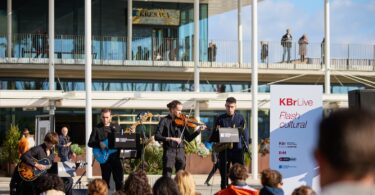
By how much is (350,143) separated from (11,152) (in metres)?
27.4

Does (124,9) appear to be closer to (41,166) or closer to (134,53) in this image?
(134,53)

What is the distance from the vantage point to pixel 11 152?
2905cm

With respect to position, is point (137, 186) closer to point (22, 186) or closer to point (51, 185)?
point (51, 185)

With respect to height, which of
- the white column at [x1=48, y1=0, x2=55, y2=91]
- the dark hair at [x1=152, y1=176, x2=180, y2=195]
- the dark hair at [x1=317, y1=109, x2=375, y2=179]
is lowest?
the dark hair at [x1=152, y1=176, x2=180, y2=195]

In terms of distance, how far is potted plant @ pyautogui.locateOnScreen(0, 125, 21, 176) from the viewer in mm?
28688

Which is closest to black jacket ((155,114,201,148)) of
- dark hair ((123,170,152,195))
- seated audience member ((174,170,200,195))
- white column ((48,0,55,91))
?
seated audience member ((174,170,200,195))

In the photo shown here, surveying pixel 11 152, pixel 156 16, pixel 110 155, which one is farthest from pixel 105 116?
pixel 156 16

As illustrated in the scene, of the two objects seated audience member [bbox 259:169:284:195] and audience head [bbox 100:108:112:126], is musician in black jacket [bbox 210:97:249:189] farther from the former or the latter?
seated audience member [bbox 259:169:284:195]

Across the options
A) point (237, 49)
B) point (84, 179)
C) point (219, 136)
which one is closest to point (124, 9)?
point (237, 49)

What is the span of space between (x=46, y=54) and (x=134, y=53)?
12.0 feet

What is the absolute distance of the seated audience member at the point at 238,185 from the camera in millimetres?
10240

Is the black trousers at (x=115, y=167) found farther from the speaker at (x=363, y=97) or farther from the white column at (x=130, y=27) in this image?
the white column at (x=130, y=27)

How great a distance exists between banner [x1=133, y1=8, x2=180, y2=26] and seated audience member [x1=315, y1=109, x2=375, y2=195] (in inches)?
1432

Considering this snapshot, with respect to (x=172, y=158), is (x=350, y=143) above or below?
above
